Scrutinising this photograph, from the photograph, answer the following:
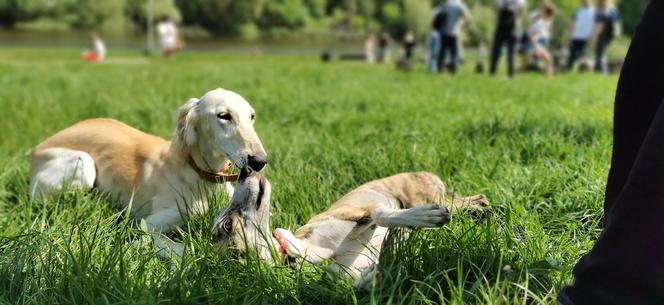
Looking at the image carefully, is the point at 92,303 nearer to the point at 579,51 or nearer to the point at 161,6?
the point at 579,51

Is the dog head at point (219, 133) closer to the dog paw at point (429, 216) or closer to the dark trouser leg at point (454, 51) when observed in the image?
the dog paw at point (429, 216)

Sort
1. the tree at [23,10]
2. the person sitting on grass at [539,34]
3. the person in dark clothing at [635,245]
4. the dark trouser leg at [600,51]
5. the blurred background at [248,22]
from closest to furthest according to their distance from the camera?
the person in dark clothing at [635,245]
the dark trouser leg at [600,51]
the person sitting on grass at [539,34]
the blurred background at [248,22]
the tree at [23,10]

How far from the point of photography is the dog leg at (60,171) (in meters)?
3.49

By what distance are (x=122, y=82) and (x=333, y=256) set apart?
336 inches

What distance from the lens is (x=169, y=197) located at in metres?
3.28

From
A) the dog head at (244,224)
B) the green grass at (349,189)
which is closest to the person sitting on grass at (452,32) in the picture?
the green grass at (349,189)

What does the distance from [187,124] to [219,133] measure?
23 cm

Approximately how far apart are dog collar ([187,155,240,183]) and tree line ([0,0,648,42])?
134ft

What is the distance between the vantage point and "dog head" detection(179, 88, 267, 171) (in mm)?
2832

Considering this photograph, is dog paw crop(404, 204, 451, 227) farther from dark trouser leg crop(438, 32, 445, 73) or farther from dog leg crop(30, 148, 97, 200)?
dark trouser leg crop(438, 32, 445, 73)

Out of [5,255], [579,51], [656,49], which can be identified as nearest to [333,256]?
[5,255]

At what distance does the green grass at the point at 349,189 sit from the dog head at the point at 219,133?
0.95 ft

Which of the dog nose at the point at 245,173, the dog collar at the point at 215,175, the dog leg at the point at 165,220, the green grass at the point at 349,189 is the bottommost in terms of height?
the dog leg at the point at 165,220

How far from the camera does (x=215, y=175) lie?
10.4 feet
